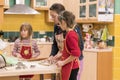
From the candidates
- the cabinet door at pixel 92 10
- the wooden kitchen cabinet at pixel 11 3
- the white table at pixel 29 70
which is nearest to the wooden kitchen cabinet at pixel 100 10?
the cabinet door at pixel 92 10

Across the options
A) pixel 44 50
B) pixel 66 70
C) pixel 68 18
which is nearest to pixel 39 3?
pixel 44 50

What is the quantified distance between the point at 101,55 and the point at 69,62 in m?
1.87

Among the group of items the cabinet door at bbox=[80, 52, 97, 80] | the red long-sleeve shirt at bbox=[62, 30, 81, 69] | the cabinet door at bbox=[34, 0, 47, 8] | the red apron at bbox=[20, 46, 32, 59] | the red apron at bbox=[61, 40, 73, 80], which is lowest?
the cabinet door at bbox=[80, 52, 97, 80]

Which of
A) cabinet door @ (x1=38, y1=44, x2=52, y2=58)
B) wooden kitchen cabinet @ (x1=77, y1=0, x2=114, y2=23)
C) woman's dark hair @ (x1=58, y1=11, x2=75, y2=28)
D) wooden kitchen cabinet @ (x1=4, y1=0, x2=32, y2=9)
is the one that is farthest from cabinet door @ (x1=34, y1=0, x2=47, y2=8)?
woman's dark hair @ (x1=58, y1=11, x2=75, y2=28)

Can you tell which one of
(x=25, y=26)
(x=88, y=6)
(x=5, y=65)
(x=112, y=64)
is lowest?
(x=112, y=64)

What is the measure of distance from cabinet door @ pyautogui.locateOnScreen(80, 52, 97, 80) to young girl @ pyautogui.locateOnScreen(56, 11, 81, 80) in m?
1.79

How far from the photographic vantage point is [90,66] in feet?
14.3

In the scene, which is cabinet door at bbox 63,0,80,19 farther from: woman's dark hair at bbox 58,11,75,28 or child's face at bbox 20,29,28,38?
woman's dark hair at bbox 58,11,75,28

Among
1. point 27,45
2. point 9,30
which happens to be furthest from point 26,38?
point 9,30

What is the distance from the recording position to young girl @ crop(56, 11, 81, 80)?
241 centimetres

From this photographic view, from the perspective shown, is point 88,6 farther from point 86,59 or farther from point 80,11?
point 86,59

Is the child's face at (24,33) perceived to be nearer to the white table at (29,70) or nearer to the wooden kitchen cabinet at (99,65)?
the white table at (29,70)

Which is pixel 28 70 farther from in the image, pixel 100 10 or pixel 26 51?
pixel 100 10

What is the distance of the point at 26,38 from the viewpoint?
3.21 m
